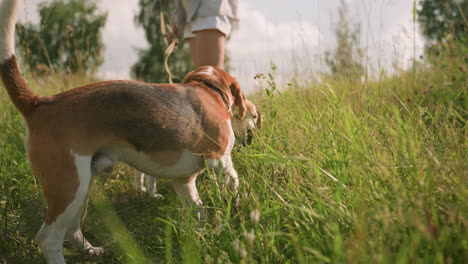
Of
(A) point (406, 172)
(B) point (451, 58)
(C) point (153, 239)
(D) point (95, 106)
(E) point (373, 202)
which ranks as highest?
(B) point (451, 58)

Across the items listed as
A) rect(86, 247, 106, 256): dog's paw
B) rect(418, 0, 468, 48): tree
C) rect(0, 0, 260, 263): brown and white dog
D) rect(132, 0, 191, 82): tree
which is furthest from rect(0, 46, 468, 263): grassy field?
rect(132, 0, 191, 82): tree

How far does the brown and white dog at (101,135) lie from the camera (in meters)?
1.91

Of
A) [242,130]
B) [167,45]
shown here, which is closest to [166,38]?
[167,45]

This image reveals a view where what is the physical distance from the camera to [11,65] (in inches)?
80.3

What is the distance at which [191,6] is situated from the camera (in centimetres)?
358

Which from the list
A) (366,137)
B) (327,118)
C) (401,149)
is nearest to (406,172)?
(401,149)

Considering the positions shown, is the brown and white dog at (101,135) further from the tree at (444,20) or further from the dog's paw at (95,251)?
the tree at (444,20)

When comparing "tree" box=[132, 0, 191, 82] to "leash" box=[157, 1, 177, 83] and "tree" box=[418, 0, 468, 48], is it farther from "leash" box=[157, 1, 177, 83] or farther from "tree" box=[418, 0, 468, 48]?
"leash" box=[157, 1, 177, 83]

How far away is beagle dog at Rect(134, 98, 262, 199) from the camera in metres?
2.93

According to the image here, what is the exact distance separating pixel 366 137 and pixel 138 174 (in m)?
2.19

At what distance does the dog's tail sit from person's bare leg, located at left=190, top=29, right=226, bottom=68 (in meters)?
1.80

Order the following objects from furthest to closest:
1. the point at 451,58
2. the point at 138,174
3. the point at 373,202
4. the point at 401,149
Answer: the point at 451,58
the point at 138,174
the point at 401,149
the point at 373,202

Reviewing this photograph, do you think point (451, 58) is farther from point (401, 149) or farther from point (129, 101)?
point (129, 101)

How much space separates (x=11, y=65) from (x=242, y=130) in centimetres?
166
